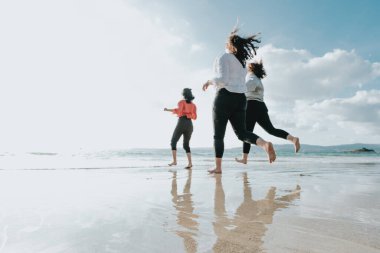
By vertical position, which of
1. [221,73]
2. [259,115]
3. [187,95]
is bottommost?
[259,115]

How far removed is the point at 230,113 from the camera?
462 cm

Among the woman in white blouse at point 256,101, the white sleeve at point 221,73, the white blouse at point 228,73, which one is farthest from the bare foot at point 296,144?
the white sleeve at point 221,73

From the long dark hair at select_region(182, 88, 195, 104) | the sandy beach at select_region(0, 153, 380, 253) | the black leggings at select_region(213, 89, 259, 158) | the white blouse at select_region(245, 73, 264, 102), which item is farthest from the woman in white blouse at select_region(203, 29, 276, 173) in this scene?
the long dark hair at select_region(182, 88, 195, 104)

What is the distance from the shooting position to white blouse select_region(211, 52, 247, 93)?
447 cm

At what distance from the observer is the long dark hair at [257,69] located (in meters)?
5.72

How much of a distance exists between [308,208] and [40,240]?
5.58ft

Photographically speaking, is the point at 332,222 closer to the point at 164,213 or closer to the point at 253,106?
the point at 164,213

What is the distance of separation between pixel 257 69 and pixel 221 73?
1.53 metres

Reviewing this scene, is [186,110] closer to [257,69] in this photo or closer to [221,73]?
[257,69]

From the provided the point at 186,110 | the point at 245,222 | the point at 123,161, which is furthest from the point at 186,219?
the point at 123,161

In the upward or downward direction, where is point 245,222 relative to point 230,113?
downward

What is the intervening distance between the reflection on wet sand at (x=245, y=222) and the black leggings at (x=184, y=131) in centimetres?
565

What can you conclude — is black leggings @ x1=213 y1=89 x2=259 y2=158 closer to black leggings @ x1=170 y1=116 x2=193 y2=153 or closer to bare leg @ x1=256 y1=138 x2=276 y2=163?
bare leg @ x1=256 y1=138 x2=276 y2=163

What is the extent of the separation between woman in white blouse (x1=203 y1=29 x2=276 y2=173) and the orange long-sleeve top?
11.3ft
